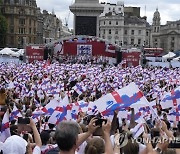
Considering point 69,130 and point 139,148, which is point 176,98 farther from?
point 69,130

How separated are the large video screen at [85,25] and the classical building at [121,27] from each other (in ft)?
260

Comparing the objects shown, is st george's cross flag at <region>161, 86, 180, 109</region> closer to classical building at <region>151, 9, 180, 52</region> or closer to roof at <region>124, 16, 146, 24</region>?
roof at <region>124, 16, 146, 24</region>

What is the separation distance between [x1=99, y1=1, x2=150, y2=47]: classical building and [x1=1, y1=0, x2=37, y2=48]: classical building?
35653 mm

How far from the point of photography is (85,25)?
7831 centimetres

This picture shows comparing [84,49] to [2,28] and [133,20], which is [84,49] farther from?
[133,20]

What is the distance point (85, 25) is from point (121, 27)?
278 ft

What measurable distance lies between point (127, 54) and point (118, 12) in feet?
351

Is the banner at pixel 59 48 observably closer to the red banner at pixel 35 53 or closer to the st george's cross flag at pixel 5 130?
the red banner at pixel 35 53

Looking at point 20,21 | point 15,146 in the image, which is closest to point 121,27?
point 20,21

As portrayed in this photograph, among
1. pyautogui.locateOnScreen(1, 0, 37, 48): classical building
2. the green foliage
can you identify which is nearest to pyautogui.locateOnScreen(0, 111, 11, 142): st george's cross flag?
the green foliage

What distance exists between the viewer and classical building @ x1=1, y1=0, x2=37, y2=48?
12081 cm

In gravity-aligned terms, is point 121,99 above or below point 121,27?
below

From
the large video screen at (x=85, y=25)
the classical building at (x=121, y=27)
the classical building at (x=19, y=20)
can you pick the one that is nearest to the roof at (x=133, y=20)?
the classical building at (x=121, y=27)

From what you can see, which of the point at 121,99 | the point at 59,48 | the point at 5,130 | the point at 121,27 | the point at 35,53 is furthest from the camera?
the point at 121,27
